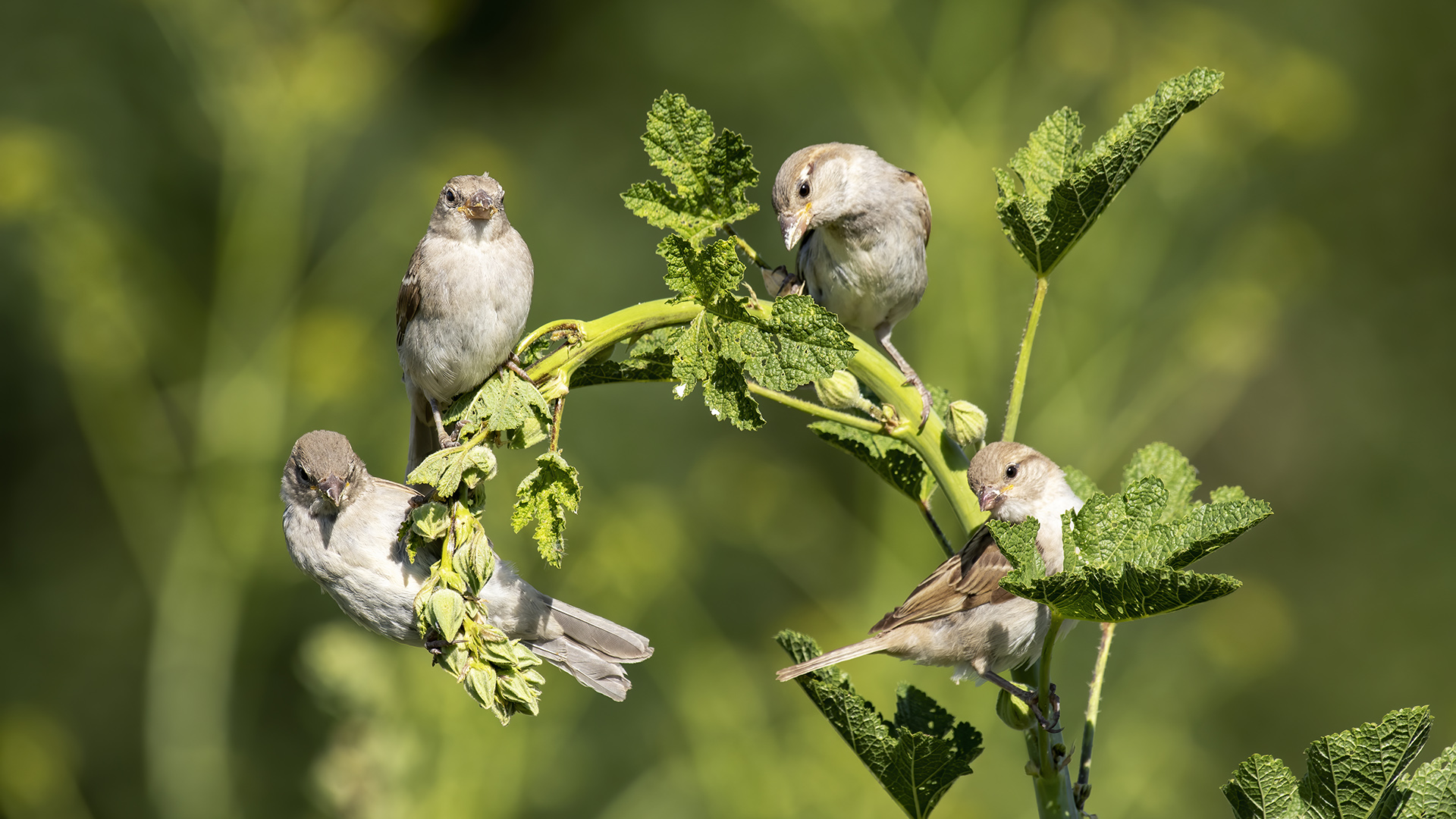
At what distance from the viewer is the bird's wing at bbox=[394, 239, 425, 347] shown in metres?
2.82

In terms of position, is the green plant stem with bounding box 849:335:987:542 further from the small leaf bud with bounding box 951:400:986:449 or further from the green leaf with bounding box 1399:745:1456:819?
the green leaf with bounding box 1399:745:1456:819

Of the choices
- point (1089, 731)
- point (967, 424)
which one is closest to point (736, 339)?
point (967, 424)

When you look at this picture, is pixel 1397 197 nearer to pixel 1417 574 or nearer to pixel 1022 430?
pixel 1417 574

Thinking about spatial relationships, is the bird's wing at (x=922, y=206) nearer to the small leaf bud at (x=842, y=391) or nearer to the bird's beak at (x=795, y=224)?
the bird's beak at (x=795, y=224)

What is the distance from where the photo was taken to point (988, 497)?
2.40m

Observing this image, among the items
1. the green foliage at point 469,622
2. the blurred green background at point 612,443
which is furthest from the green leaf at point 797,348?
the blurred green background at point 612,443

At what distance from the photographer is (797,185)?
3.13 metres

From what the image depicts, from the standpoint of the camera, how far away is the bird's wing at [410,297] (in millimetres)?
2820

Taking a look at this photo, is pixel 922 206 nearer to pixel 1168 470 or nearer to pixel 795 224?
pixel 795 224

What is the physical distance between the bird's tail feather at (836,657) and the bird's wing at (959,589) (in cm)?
4

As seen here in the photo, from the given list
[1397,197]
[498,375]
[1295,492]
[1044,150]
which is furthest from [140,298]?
[1397,197]

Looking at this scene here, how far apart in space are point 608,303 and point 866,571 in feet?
17.5

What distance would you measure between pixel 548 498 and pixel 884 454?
0.83 meters

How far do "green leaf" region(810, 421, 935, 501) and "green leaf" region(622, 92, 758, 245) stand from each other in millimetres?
595
